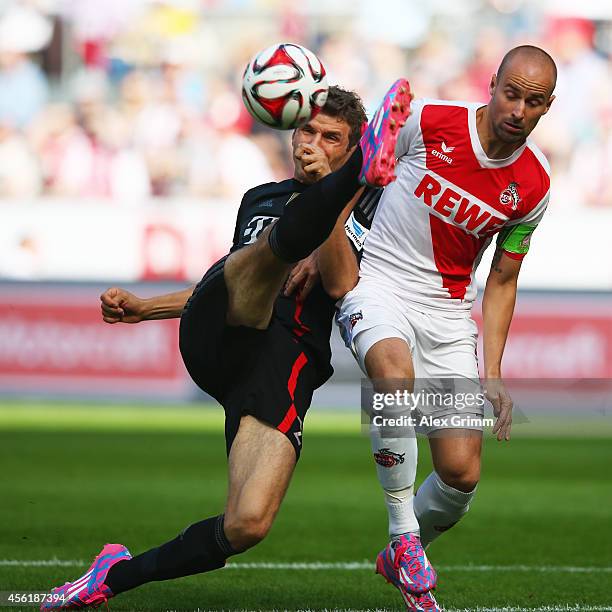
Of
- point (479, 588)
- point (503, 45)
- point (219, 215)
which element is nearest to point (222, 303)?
point (479, 588)

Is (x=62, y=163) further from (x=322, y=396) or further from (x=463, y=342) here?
(x=463, y=342)

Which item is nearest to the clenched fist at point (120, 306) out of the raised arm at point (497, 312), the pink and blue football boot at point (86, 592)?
the pink and blue football boot at point (86, 592)

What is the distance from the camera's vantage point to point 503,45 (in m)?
19.8

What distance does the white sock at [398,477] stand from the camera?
16.5 feet

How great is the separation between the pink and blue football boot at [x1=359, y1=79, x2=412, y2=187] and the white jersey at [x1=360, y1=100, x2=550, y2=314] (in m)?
0.86

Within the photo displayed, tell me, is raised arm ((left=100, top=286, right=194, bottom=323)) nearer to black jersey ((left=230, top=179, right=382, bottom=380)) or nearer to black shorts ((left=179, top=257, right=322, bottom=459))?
black shorts ((left=179, top=257, right=322, bottom=459))

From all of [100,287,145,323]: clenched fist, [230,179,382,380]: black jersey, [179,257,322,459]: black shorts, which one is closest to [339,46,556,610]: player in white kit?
[230,179,382,380]: black jersey

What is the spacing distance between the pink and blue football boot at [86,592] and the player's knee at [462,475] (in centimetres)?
143

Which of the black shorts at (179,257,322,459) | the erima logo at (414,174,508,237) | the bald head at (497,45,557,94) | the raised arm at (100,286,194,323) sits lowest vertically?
the black shorts at (179,257,322,459)

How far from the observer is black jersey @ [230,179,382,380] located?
5.08m

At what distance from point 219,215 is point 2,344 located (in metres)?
5.05

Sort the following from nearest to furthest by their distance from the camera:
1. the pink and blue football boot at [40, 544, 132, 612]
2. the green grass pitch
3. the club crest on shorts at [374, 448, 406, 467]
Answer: the pink and blue football boot at [40, 544, 132, 612], the club crest on shorts at [374, 448, 406, 467], the green grass pitch

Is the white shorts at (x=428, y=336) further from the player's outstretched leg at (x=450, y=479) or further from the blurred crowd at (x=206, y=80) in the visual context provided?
the blurred crowd at (x=206, y=80)

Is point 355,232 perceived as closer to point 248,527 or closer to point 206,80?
point 248,527
